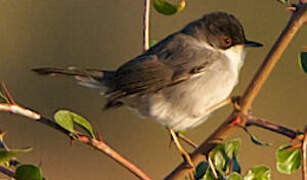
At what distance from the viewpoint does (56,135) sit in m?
8.24

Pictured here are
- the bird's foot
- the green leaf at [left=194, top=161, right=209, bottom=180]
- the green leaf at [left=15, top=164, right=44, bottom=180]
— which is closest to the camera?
the green leaf at [left=15, top=164, right=44, bottom=180]

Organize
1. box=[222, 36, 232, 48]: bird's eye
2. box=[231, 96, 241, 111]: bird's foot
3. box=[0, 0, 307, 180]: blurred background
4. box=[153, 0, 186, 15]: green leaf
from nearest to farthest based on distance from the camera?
1. box=[231, 96, 241, 111]: bird's foot
2. box=[153, 0, 186, 15]: green leaf
3. box=[222, 36, 232, 48]: bird's eye
4. box=[0, 0, 307, 180]: blurred background

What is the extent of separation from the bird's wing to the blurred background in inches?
145

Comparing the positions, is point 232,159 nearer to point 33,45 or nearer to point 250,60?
point 250,60

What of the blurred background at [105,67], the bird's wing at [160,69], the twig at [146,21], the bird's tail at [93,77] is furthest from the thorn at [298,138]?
the blurred background at [105,67]

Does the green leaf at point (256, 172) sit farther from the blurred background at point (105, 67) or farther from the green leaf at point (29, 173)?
the blurred background at point (105, 67)

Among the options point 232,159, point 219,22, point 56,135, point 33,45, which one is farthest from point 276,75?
point 232,159

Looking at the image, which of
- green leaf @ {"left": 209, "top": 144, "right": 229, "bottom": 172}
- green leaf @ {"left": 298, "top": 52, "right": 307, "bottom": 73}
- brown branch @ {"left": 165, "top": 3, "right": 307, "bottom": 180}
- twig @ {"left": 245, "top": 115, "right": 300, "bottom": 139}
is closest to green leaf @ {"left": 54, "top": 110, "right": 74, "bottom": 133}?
brown branch @ {"left": 165, "top": 3, "right": 307, "bottom": 180}

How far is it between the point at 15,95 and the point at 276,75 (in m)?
3.49

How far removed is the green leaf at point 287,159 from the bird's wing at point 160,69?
1232 millimetres

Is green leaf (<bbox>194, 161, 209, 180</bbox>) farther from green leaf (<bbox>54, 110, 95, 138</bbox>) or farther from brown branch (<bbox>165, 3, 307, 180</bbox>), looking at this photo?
green leaf (<bbox>54, 110, 95, 138</bbox>)

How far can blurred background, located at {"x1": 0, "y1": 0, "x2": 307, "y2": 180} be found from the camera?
25.1 ft

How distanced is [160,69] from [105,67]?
532 centimetres

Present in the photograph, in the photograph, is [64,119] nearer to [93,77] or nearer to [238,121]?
[238,121]
